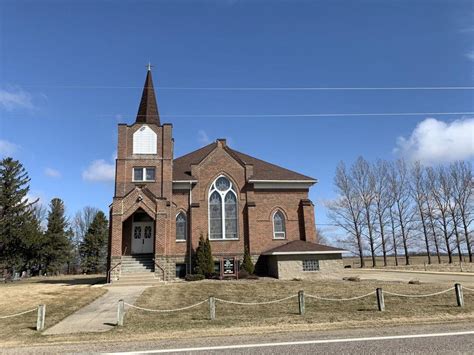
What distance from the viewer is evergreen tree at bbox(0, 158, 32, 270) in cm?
4003

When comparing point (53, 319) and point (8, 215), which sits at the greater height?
point (8, 215)

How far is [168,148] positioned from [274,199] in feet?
29.8

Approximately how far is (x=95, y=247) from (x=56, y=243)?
289 inches

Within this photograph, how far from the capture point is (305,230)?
28594 mm

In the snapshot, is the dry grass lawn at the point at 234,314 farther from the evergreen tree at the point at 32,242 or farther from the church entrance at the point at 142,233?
the evergreen tree at the point at 32,242

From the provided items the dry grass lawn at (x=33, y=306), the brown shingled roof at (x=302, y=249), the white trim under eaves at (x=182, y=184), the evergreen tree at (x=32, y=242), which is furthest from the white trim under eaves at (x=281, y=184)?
the evergreen tree at (x=32, y=242)

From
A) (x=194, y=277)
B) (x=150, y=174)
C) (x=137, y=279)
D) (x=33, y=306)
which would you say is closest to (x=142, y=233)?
(x=150, y=174)

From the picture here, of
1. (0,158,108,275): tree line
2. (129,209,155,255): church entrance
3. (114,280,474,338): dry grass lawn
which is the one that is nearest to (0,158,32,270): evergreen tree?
(0,158,108,275): tree line

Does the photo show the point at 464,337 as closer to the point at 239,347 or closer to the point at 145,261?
the point at 239,347

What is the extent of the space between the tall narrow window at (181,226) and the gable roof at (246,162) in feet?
9.28

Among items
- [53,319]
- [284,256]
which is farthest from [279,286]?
[53,319]

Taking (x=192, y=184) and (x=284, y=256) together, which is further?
(x=192, y=184)

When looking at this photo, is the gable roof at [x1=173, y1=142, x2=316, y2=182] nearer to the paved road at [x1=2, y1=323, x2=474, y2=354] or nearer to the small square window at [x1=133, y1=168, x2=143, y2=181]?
the small square window at [x1=133, y1=168, x2=143, y2=181]

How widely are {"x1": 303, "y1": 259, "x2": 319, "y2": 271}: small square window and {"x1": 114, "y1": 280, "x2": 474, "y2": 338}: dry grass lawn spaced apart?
24.1ft
